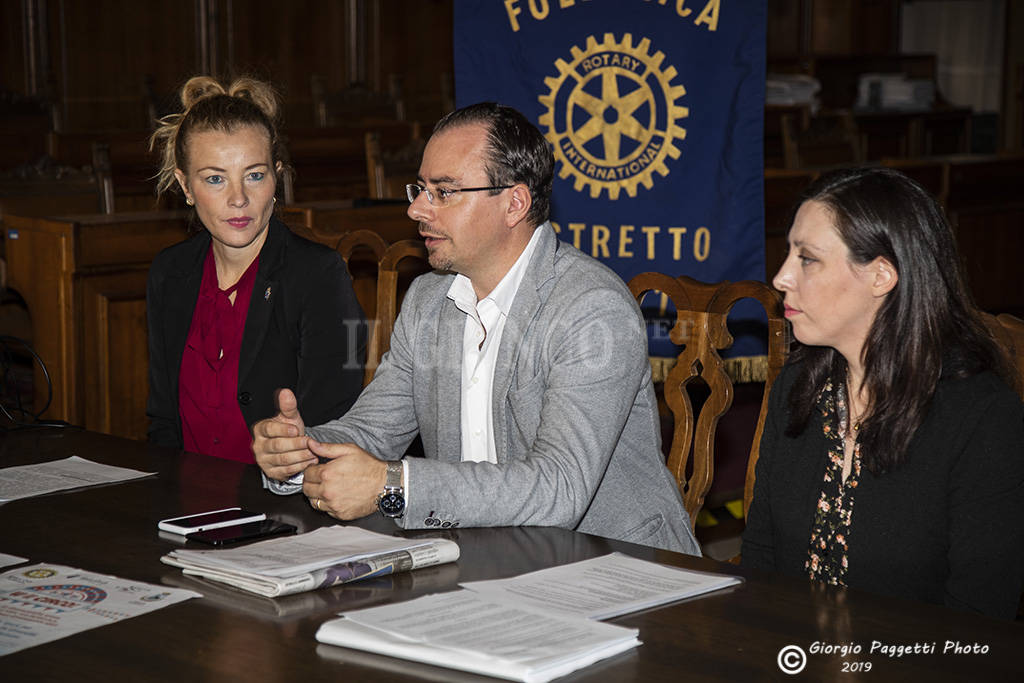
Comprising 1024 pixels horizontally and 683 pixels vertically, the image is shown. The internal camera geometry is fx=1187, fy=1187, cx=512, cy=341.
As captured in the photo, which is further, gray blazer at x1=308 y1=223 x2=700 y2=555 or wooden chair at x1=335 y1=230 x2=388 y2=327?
wooden chair at x1=335 y1=230 x2=388 y2=327

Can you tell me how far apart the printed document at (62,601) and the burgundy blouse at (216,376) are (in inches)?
42.0

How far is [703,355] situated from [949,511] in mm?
622

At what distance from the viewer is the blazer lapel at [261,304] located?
2.63 m

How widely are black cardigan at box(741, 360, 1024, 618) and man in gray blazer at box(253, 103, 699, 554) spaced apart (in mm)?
330

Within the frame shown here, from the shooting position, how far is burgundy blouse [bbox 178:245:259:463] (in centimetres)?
265

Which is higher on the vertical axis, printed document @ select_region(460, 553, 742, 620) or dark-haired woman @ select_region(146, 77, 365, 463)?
dark-haired woman @ select_region(146, 77, 365, 463)

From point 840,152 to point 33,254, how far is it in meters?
4.53

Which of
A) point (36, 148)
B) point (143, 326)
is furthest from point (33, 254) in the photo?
point (36, 148)

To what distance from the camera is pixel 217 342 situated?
2.68 m

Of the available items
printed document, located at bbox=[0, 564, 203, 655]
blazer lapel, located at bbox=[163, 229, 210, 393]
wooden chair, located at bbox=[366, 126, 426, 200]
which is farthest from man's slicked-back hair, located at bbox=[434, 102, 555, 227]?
wooden chair, located at bbox=[366, 126, 426, 200]

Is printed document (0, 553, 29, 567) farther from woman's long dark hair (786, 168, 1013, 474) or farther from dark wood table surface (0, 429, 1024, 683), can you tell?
woman's long dark hair (786, 168, 1013, 474)

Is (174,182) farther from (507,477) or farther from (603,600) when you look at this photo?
(603,600)

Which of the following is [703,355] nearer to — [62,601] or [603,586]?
[603,586]

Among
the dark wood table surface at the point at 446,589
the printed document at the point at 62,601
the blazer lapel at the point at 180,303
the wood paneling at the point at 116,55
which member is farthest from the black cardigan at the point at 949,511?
the wood paneling at the point at 116,55
